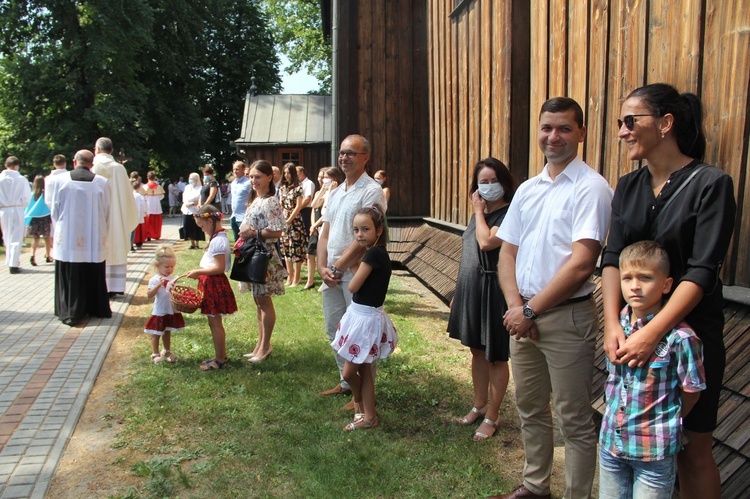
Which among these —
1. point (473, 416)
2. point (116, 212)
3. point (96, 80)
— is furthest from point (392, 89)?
point (96, 80)

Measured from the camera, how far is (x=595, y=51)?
15.6ft

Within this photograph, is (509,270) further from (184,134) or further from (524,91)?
(184,134)

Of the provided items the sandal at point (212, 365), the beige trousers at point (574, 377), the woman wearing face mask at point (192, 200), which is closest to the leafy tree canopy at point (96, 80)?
the woman wearing face mask at point (192, 200)

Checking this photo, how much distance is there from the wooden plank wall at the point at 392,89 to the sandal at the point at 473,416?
22.8 ft

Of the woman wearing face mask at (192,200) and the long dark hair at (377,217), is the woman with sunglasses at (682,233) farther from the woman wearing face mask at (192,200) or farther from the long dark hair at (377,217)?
the woman wearing face mask at (192,200)

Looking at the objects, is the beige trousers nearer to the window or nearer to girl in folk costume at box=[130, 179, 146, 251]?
girl in folk costume at box=[130, 179, 146, 251]

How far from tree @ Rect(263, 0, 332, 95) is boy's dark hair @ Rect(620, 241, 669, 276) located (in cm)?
3463

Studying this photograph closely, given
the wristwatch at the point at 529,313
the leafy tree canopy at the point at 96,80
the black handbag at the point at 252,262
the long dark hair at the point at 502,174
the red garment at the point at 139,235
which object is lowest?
the red garment at the point at 139,235

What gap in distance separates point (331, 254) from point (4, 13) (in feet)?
96.5

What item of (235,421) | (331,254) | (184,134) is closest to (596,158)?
(331,254)

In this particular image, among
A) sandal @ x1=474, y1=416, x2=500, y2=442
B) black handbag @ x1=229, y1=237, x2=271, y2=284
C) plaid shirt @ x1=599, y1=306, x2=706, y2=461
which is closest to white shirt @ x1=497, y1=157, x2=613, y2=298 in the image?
plaid shirt @ x1=599, y1=306, x2=706, y2=461

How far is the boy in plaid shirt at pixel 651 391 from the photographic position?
7.98 ft

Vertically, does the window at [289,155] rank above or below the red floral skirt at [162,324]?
above

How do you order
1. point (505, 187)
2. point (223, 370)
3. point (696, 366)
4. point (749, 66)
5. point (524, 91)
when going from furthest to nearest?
point (524, 91), point (223, 370), point (505, 187), point (749, 66), point (696, 366)
